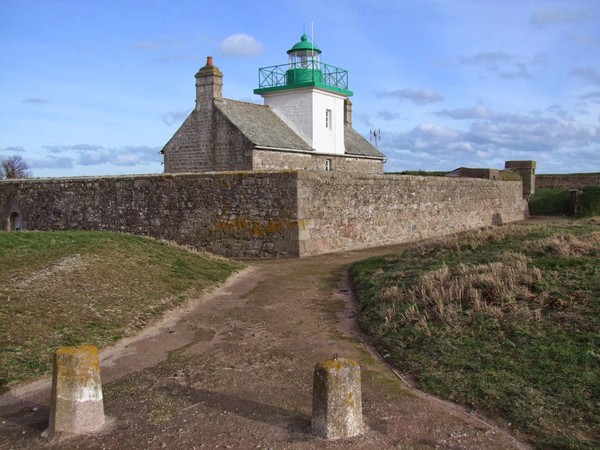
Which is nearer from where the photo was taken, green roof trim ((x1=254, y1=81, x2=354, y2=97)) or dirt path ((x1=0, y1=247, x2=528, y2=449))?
dirt path ((x1=0, y1=247, x2=528, y2=449))

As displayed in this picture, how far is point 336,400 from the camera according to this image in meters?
Answer: 4.73

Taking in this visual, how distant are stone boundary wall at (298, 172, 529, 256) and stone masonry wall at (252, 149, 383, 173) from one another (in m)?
3.92

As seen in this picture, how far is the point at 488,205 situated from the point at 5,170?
28.0 meters

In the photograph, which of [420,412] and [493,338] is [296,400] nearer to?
[420,412]

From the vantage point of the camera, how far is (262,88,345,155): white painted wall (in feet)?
86.8

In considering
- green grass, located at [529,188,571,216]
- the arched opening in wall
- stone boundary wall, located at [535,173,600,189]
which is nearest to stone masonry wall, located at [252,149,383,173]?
the arched opening in wall

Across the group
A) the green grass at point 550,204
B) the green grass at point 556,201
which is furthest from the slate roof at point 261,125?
the green grass at point 550,204

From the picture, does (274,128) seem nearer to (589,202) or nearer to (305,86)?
(305,86)

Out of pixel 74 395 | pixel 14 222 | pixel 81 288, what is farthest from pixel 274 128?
pixel 74 395

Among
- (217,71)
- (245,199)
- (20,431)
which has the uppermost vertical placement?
(217,71)

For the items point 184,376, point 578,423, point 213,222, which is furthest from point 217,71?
point 578,423

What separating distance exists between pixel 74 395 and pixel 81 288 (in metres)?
4.50

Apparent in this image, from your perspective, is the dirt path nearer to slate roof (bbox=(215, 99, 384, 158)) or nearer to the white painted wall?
slate roof (bbox=(215, 99, 384, 158))

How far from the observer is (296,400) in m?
5.66
